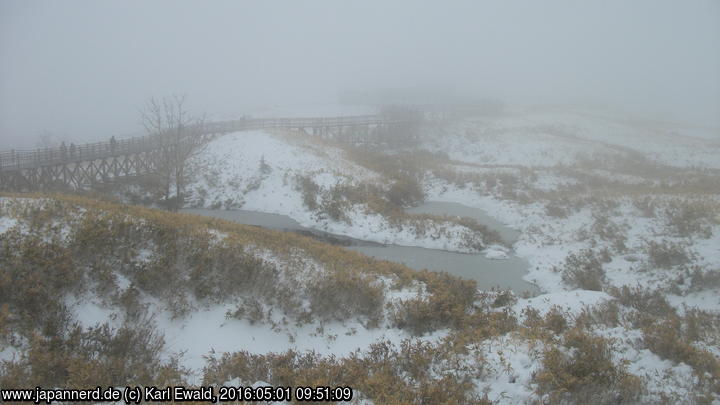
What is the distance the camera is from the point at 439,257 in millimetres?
18234

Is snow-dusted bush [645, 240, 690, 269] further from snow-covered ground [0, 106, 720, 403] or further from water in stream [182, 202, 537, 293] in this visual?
water in stream [182, 202, 537, 293]

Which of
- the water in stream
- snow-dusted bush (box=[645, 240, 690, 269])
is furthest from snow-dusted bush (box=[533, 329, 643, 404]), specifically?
snow-dusted bush (box=[645, 240, 690, 269])

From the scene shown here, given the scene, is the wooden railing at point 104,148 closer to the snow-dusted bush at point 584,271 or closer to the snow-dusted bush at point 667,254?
the snow-dusted bush at point 584,271

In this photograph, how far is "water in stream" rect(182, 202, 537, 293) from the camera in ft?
51.0

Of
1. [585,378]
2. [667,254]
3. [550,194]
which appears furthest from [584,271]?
[550,194]

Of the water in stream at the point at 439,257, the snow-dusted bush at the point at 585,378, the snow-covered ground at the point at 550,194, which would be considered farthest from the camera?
the water in stream at the point at 439,257

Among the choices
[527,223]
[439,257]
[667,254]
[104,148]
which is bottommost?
[439,257]

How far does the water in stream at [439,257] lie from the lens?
15.5m

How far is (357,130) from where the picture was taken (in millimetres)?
48688

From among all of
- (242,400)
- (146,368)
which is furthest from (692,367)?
(146,368)

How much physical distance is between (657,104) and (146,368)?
106282 millimetres

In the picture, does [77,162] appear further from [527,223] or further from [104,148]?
[527,223]

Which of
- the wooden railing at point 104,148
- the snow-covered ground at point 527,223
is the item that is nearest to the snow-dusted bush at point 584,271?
the snow-covered ground at point 527,223

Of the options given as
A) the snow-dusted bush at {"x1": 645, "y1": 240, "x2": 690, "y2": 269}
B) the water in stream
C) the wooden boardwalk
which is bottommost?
the water in stream
